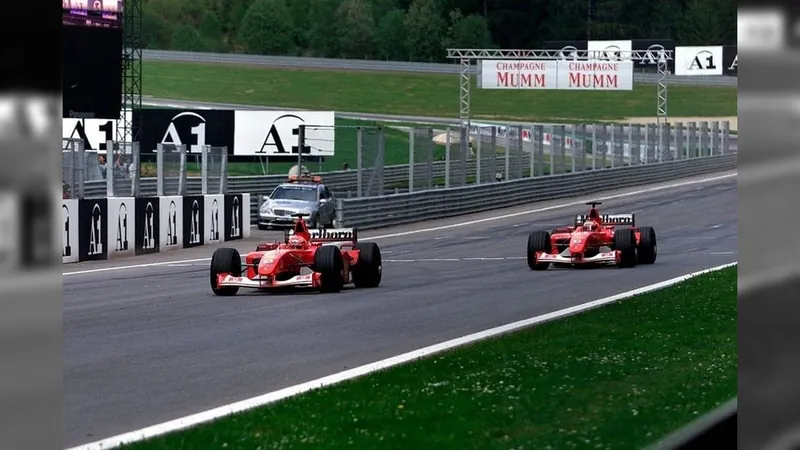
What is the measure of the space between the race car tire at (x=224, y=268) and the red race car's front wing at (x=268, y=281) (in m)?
0.09

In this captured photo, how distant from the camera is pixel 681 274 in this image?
2123 cm

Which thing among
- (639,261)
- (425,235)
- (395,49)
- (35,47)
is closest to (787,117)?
(35,47)

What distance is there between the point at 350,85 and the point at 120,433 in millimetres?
→ 75164

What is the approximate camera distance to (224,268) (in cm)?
1766

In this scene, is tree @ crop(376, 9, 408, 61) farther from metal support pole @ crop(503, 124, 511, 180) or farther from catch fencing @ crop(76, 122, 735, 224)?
metal support pole @ crop(503, 124, 511, 180)

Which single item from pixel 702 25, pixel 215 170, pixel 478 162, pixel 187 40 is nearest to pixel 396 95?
pixel 187 40

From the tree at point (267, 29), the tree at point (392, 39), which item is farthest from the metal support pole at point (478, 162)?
the tree at point (267, 29)

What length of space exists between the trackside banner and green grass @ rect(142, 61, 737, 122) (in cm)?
1029

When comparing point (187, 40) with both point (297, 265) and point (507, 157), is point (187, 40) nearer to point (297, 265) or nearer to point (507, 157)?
point (507, 157)

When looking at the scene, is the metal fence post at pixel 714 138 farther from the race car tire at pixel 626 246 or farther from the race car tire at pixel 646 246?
the race car tire at pixel 626 246

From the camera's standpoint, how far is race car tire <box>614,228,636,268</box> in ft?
73.7

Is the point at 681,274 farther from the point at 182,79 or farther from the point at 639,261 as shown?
the point at 182,79

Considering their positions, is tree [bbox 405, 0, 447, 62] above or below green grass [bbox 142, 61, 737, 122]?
above

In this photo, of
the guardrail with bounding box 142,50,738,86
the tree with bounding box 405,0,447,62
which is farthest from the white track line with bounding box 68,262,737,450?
the tree with bounding box 405,0,447,62
